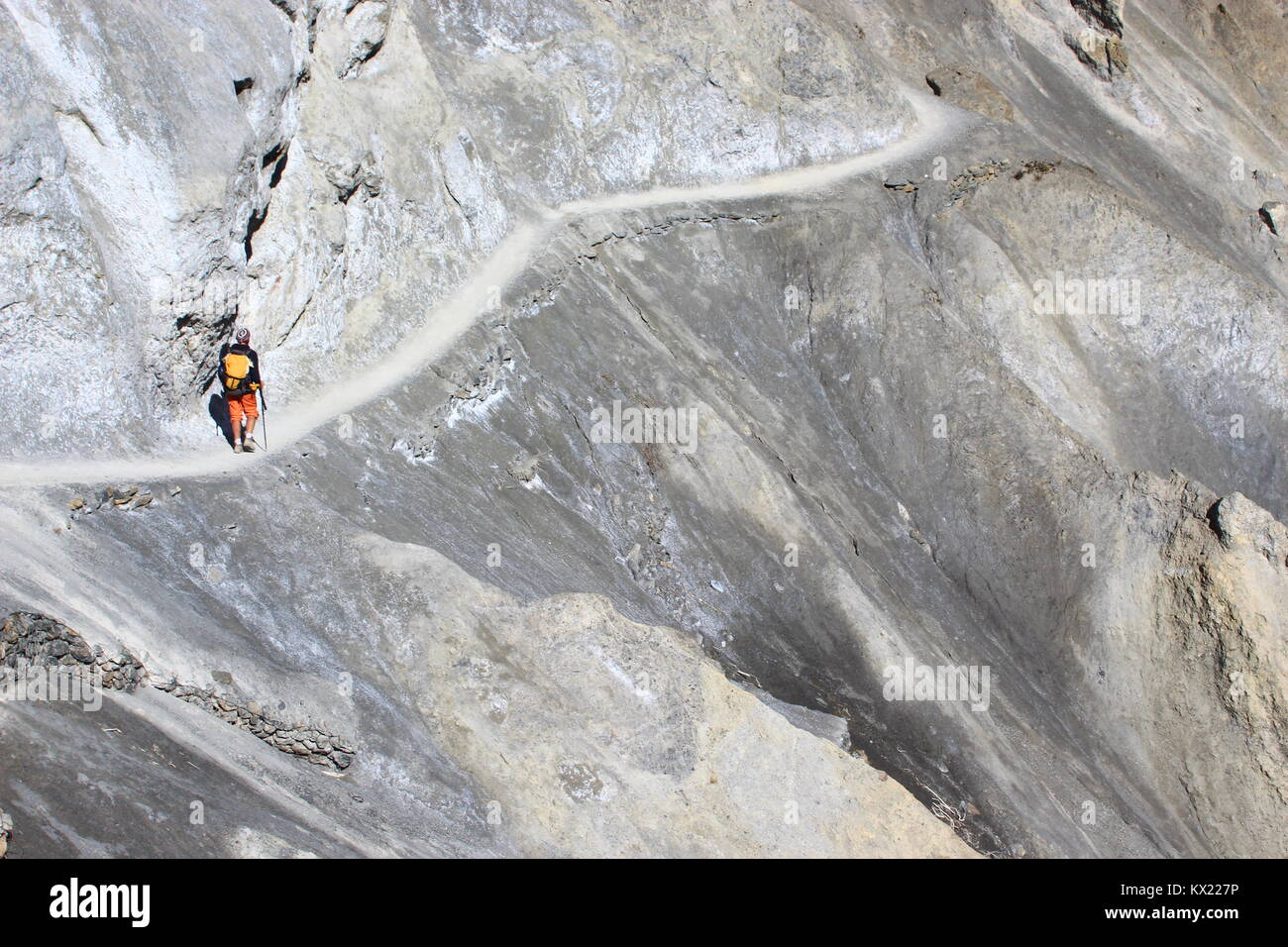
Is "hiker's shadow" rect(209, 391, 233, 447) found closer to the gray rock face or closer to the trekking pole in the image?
the gray rock face

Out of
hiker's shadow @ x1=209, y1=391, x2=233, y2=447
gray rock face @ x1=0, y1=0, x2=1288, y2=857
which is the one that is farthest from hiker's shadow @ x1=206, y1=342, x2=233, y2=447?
gray rock face @ x1=0, y1=0, x2=1288, y2=857

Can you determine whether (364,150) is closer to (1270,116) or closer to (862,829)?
(862,829)

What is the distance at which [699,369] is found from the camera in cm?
2489

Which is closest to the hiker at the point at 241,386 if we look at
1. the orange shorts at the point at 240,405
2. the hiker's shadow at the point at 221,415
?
the orange shorts at the point at 240,405

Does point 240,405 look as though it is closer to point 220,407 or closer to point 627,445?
point 220,407

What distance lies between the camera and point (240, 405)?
17953 millimetres

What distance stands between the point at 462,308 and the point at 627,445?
486 cm

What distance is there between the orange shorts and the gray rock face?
3.30ft

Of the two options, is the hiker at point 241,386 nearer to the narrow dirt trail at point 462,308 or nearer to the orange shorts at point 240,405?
the orange shorts at point 240,405

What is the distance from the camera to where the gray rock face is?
50.8 feet

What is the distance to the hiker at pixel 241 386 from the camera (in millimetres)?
17625
